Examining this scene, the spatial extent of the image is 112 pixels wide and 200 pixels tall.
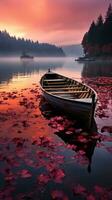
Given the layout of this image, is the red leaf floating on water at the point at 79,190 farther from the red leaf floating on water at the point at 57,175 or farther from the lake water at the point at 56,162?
the red leaf floating on water at the point at 57,175

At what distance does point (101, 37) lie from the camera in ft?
380

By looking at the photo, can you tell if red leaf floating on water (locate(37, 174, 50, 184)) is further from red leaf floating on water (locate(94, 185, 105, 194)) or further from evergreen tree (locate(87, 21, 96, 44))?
evergreen tree (locate(87, 21, 96, 44))

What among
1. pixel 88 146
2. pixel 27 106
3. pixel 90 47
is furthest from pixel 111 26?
pixel 88 146

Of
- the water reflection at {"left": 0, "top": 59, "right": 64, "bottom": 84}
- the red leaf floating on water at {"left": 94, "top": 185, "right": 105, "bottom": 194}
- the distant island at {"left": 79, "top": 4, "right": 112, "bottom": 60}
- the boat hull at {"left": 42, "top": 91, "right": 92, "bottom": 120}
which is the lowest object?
the water reflection at {"left": 0, "top": 59, "right": 64, "bottom": 84}

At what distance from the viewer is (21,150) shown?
10.1 metres

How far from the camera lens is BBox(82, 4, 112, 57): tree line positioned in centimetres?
10973

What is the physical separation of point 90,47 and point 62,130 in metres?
118

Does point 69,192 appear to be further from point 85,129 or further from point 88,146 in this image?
point 85,129

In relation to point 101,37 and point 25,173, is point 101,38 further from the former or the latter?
point 25,173

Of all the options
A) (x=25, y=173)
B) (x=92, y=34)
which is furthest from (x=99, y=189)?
(x=92, y=34)

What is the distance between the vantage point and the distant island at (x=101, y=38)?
109981 mm

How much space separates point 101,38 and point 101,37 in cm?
47

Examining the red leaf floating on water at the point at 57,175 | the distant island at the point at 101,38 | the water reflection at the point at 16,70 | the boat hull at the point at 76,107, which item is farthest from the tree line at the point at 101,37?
the red leaf floating on water at the point at 57,175

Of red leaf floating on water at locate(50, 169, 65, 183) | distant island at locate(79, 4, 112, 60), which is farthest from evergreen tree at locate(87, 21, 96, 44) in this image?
red leaf floating on water at locate(50, 169, 65, 183)
